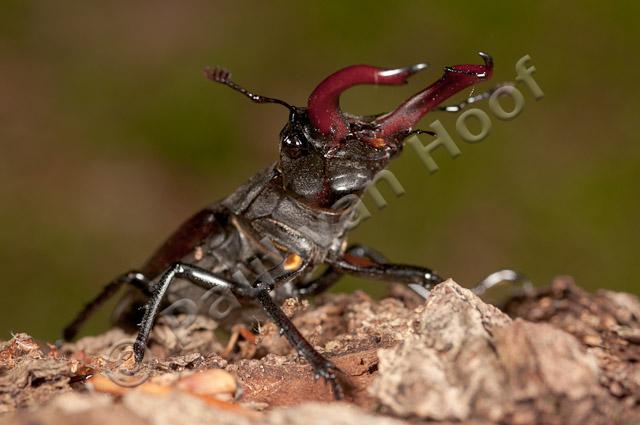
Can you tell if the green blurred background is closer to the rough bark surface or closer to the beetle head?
the beetle head

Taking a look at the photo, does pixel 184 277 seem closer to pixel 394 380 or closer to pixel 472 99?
pixel 472 99

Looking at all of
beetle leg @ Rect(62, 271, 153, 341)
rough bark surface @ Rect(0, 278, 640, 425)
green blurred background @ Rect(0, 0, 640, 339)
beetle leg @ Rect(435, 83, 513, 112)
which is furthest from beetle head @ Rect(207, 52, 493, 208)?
green blurred background @ Rect(0, 0, 640, 339)

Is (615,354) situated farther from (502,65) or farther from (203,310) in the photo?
(502,65)

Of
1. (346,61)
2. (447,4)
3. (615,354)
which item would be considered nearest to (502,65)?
(447,4)

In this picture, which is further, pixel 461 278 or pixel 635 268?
pixel 461 278

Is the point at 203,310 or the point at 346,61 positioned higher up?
the point at 346,61

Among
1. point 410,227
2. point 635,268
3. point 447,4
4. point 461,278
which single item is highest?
point 447,4
